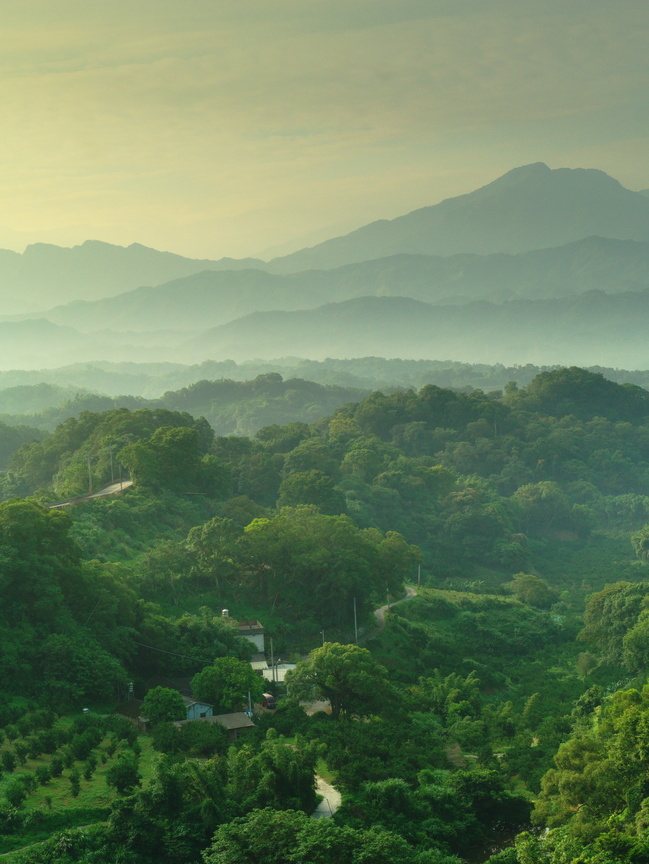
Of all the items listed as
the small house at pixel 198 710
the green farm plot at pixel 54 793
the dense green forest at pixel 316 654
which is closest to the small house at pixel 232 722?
the small house at pixel 198 710

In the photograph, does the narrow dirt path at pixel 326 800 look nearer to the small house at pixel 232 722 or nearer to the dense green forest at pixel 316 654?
the dense green forest at pixel 316 654

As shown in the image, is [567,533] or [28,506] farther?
[567,533]

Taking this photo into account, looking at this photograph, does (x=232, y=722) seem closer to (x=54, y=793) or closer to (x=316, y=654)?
(x=316, y=654)

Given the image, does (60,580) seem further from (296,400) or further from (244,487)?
(296,400)

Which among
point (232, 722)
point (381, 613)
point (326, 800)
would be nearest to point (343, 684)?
point (232, 722)

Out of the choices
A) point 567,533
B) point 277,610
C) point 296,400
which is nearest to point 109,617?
point 277,610

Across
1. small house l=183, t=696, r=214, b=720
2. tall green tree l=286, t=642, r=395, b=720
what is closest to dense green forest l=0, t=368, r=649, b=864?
tall green tree l=286, t=642, r=395, b=720

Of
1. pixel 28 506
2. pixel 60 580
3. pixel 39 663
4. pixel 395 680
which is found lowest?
pixel 395 680

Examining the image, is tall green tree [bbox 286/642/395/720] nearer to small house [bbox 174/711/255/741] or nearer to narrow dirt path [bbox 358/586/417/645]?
small house [bbox 174/711/255/741]
